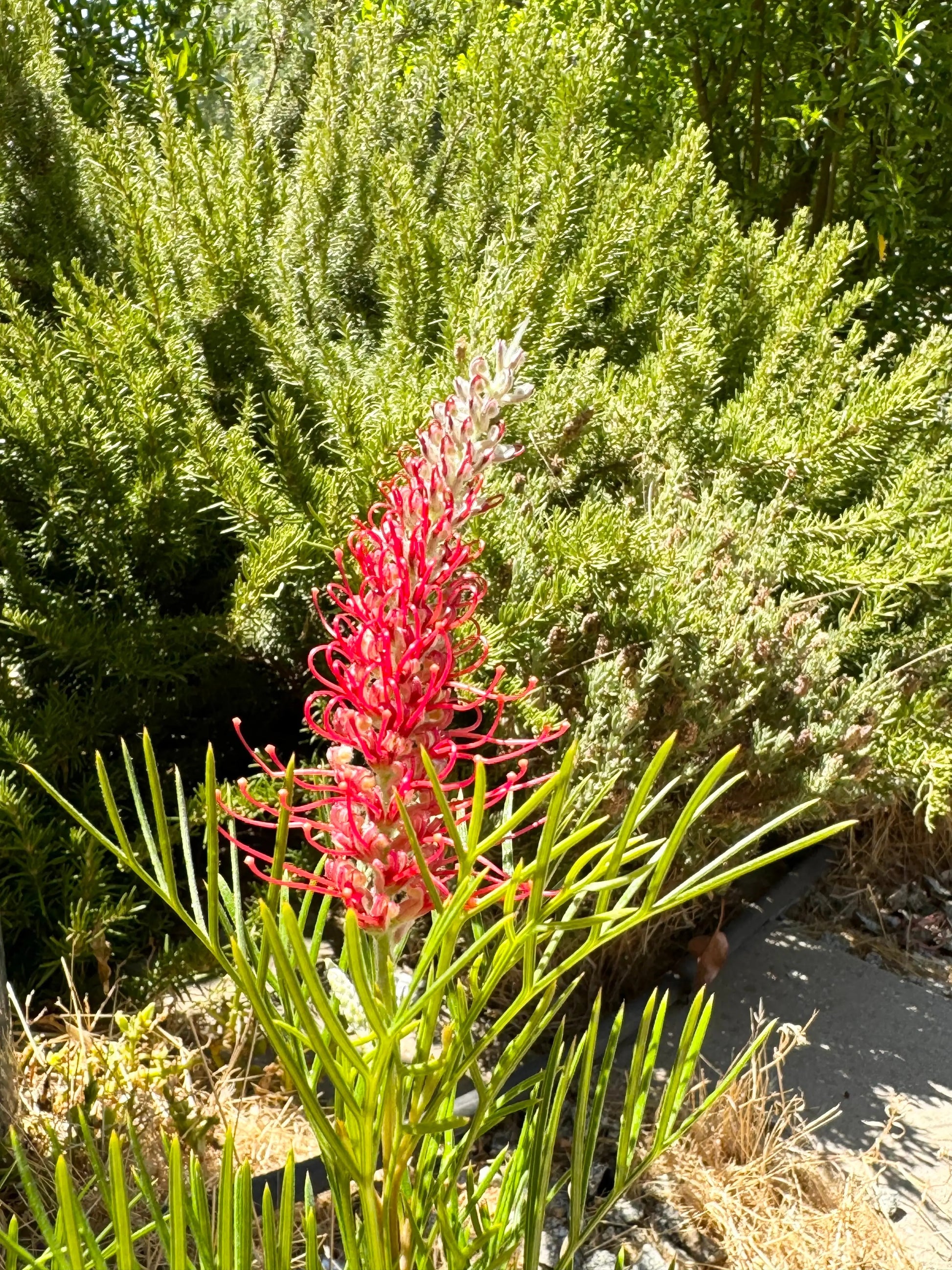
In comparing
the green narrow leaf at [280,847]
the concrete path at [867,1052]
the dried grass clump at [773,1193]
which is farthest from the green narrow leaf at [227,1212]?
the concrete path at [867,1052]

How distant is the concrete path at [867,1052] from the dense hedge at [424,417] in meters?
0.40

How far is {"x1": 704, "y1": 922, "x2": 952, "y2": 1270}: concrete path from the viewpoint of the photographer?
1.85 m

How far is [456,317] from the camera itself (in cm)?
220

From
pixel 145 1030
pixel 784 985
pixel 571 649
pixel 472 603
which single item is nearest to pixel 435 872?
pixel 472 603

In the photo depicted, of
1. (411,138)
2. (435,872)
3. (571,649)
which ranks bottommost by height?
(571,649)

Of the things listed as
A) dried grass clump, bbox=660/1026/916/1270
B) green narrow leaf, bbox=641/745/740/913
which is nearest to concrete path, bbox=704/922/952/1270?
dried grass clump, bbox=660/1026/916/1270

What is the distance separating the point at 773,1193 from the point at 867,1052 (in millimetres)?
518

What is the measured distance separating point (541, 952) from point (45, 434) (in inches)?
45.9

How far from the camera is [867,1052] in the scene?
2162 millimetres

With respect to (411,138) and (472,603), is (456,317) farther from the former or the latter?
(472,603)

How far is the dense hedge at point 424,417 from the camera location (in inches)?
71.6

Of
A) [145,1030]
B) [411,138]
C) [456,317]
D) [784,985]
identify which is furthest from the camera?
[411,138]

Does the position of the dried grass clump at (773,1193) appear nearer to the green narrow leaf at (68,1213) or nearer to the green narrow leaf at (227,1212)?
the green narrow leaf at (227,1212)

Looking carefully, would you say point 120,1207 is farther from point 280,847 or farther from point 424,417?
point 424,417
